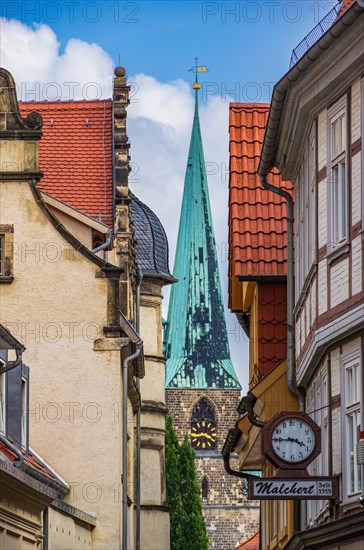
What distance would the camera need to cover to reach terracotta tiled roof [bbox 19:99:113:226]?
3212 centimetres

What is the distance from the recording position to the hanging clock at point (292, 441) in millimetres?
17984

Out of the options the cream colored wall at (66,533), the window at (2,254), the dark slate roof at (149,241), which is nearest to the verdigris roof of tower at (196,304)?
the dark slate roof at (149,241)

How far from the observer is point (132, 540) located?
106 feet

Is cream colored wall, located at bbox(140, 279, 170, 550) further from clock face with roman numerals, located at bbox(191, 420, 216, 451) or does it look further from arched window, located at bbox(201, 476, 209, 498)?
clock face with roman numerals, located at bbox(191, 420, 216, 451)

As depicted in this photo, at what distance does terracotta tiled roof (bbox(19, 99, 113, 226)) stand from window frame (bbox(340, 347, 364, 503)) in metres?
14.3

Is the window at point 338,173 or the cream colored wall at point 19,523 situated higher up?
the window at point 338,173

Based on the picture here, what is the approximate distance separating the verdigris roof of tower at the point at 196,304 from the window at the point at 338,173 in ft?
351

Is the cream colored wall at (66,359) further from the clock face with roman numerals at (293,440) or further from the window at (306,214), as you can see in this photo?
the clock face with roman numerals at (293,440)

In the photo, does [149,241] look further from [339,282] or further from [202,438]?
[202,438]

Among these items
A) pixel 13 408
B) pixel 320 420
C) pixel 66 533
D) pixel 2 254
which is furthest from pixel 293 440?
pixel 2 254

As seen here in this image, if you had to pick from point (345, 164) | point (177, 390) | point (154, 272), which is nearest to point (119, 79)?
point (154, 272)

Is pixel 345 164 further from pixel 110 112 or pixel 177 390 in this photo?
pixel 177 390

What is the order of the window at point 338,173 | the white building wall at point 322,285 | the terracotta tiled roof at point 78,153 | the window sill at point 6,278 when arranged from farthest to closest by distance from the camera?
1. the terracotta tiled roof at point 78,153
2. the window sill at point 6,278
3. the white building wall at point 322,285
4. the window at point 338,173

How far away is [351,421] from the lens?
57.7 feet
